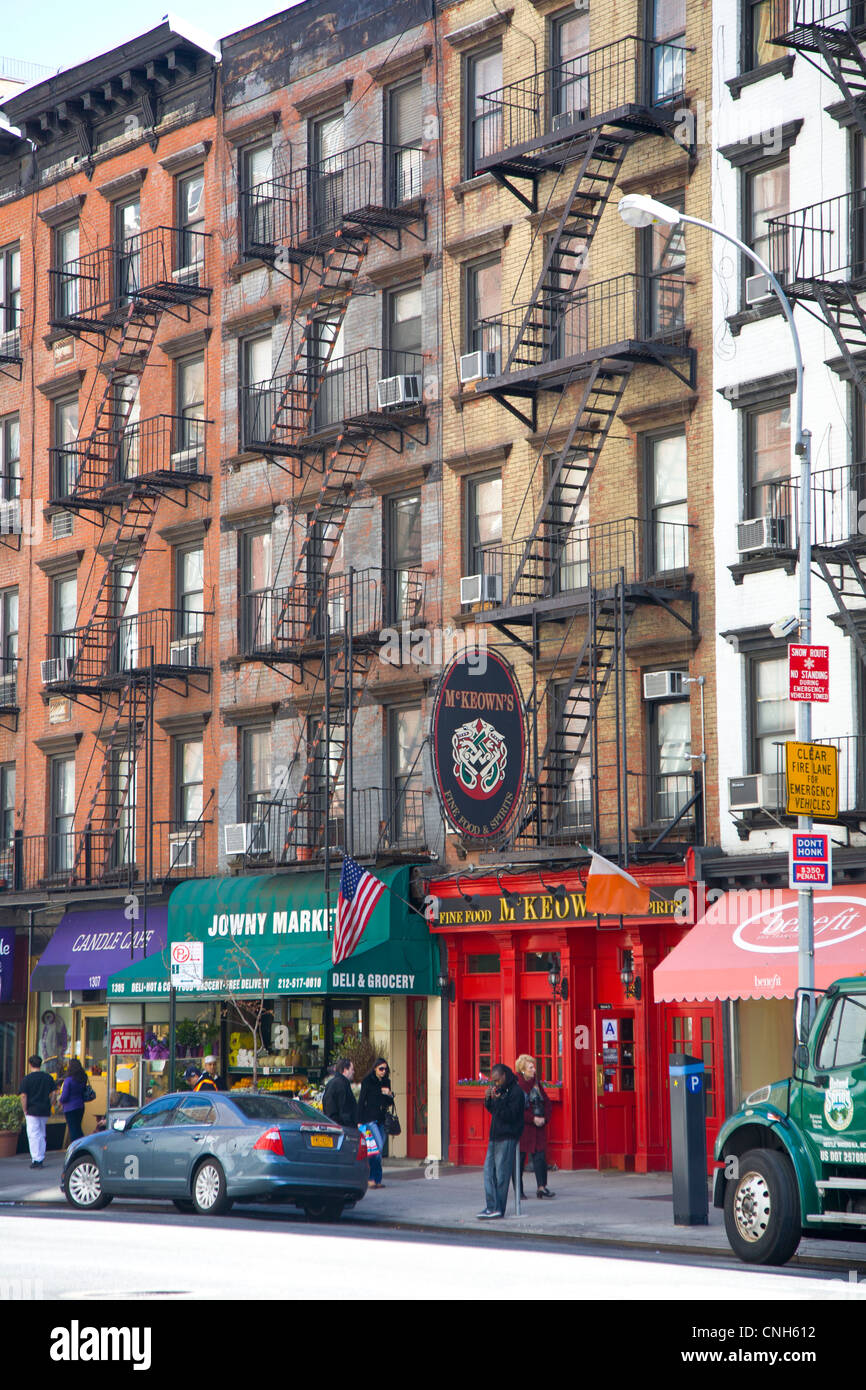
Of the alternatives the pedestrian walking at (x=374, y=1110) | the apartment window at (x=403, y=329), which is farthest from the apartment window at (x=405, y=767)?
Answer: the pedestrian walking at (x=374, y=1110)

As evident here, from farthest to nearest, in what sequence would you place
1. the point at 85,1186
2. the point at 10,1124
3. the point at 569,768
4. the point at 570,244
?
the point at 10,1124 → the point at 570,244 → the point at 569,768 → the point at 85,1186

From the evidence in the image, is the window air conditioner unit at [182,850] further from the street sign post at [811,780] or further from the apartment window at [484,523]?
the street sign post at [811,780]

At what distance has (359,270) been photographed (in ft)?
107

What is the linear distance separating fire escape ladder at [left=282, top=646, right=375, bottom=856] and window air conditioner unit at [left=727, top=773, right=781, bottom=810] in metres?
7.81

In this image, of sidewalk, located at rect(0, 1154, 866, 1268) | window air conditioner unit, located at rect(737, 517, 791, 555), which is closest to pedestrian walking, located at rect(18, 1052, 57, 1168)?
sidewalk, located at rect(0, 1154, 866, 1268)

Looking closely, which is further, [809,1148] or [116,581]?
[116,581]

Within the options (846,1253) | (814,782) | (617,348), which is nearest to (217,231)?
(617,348)

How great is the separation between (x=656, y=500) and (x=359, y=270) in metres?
8.00

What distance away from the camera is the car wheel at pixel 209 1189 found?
68.2 feet

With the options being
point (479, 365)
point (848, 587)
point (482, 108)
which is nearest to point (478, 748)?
point (848, 587)

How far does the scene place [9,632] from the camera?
40.4 meters

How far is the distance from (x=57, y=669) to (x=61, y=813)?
116 inches

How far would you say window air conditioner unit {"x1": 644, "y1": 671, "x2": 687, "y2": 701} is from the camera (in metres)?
26.5

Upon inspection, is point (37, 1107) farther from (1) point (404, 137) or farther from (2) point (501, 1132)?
(1) point (404, 137)
